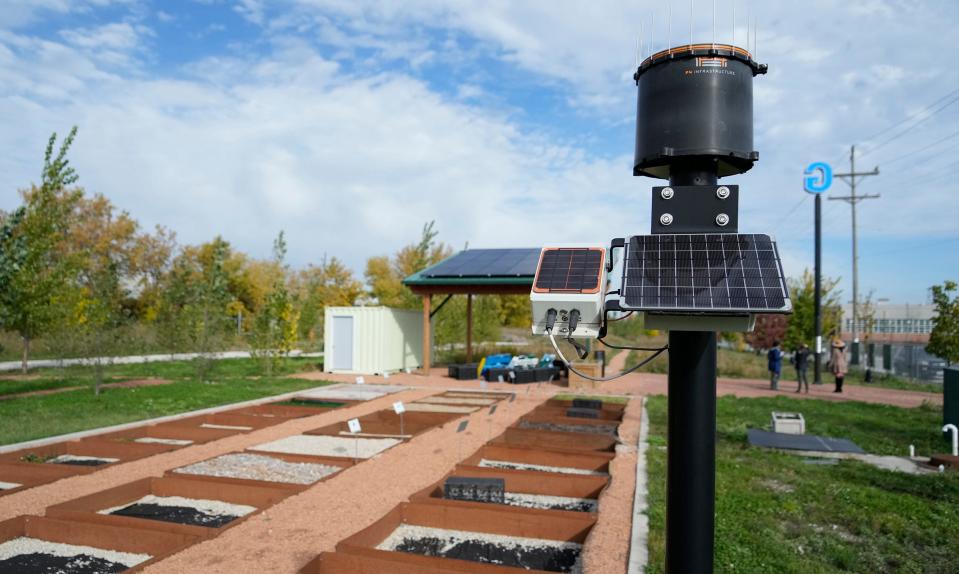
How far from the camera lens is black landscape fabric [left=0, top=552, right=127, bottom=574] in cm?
527

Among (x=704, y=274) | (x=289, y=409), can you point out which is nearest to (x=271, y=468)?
(x=289, y=409)

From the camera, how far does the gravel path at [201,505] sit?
22.9ft

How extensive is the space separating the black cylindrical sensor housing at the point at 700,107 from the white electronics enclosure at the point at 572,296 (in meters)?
0.55

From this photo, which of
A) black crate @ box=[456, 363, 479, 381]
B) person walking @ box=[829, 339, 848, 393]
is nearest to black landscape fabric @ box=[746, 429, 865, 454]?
person walking @ box=[829, 339, 848, 393]

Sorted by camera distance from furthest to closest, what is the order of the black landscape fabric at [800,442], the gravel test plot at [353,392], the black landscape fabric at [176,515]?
1. the gravel test plot at [353,392]
2. the black landscape fabric at [800,442]
3. the black landscape fabric at [176,515]

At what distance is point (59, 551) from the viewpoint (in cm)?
575

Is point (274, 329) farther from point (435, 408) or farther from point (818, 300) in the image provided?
point (818, 300)

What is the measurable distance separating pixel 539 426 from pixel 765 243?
34.3ft

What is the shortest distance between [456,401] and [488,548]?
33.5 feet

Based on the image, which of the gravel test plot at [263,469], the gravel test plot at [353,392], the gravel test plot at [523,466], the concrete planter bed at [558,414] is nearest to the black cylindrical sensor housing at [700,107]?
the gravel test plot at [263,469]

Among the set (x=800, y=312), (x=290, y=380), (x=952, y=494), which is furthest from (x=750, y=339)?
(x=952, y=494)

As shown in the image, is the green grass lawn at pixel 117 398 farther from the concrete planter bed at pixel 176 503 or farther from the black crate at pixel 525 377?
the black crate at pixel 525 377

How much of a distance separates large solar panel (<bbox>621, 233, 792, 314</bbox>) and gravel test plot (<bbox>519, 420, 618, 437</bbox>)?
9.90 m

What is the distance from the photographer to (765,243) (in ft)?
8.39
